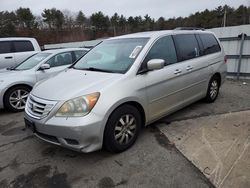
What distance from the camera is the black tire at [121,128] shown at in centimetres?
296

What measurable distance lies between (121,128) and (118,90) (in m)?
0.54

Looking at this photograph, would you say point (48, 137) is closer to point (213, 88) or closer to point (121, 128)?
point (121, 128)

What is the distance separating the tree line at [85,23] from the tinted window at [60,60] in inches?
1311

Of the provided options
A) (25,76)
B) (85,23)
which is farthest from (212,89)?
(85,23)

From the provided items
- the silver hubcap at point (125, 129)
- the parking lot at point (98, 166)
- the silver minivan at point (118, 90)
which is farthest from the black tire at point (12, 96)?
the silver hubcap at point (125, 129)

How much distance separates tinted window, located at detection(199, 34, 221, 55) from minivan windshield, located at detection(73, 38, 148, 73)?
1.74 m

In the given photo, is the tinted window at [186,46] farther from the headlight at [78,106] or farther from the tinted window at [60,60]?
the tinted window at [60,60]

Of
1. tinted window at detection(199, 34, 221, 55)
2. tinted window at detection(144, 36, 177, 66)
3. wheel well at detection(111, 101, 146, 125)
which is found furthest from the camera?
tinted window at detection(199, 34, 221, 55)

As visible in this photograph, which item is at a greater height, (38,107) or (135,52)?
(135,52)

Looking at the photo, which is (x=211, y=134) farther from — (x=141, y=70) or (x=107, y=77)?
(x=107, y=77)

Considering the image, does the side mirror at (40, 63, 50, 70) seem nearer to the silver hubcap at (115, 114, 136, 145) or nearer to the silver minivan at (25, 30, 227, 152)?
the silver minivan at (25, 30, 227, 152)

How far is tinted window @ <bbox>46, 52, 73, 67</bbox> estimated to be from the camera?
6.11 meters

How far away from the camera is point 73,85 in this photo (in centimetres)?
312

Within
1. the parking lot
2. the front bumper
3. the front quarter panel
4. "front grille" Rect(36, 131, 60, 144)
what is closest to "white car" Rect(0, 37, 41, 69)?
the front quarter panel
